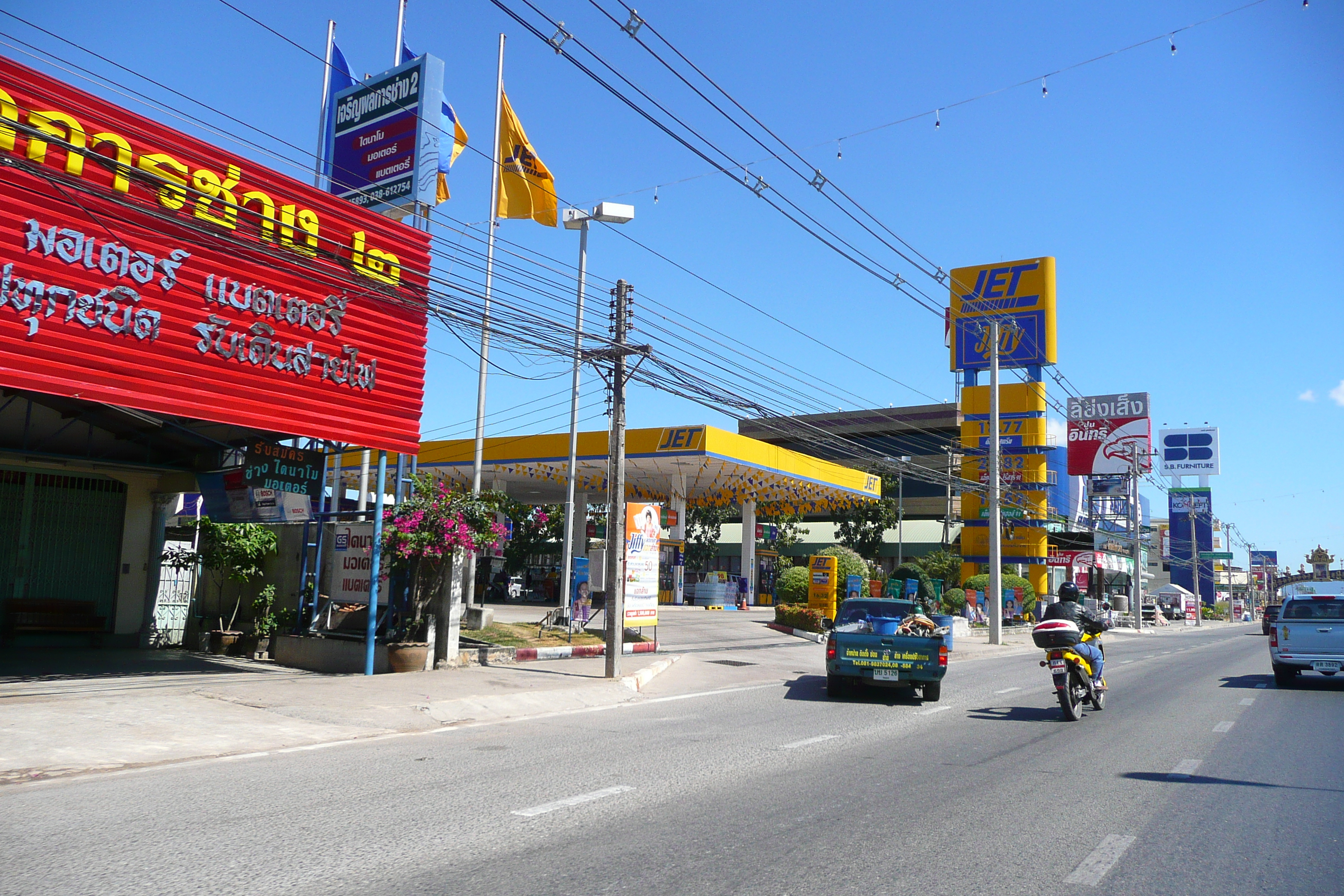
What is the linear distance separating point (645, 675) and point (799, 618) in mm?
12902

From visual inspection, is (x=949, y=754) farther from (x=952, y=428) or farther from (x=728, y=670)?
(x=952, y=428)

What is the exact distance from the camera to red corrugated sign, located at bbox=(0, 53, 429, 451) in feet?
36.4

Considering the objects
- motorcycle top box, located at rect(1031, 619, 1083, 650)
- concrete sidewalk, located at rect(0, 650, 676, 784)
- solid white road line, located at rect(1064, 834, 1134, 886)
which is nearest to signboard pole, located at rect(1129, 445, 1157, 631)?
concrete sidewalk, located at rect(0, 650, 676, 784)

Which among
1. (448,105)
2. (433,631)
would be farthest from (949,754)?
(448,105)

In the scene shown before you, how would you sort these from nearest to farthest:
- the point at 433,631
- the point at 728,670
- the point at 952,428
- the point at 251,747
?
the point at 251,747 < the point at 433,631 < the point at 728,670 < the point at 952,428

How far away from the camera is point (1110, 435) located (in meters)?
58.1

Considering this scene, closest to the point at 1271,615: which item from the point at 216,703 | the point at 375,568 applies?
the point at 375,568

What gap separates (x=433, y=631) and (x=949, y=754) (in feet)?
31.1

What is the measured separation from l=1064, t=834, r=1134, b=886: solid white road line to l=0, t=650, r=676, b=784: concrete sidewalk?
7.62 meters

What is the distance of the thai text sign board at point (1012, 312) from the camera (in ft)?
150

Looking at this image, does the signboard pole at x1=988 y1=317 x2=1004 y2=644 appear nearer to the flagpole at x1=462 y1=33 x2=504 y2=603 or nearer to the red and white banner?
the flagpole at x1=462 y1=33 x2=504 y2=603

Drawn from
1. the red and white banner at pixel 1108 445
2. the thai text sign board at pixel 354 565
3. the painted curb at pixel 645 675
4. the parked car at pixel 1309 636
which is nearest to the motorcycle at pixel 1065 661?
the painted curb at pixel 645 675

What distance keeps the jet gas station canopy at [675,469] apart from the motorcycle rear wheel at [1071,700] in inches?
828

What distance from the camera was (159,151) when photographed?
1254cm
